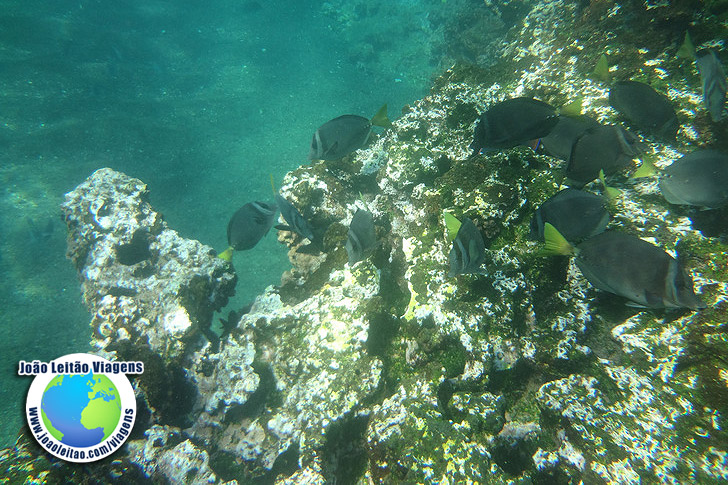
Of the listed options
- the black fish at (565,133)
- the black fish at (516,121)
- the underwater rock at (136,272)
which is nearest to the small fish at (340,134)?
the black fish at (516,121)

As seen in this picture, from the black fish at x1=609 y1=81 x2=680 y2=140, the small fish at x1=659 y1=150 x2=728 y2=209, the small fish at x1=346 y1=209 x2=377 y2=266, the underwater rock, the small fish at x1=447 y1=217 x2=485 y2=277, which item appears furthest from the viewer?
the underwater rock

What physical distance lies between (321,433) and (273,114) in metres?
12.9

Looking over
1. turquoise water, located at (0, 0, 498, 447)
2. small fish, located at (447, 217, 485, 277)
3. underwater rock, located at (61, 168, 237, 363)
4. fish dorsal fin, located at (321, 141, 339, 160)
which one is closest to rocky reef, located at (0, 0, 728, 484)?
underwater rock, located at (61, 168, 237, 363)

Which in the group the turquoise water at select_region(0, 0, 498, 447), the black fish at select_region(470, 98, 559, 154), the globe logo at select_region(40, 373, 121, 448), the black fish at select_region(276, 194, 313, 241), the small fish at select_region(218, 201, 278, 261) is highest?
the turquoise water at select_region(0, 0, 498, 447)

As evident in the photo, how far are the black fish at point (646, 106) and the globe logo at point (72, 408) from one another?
5.25 meters

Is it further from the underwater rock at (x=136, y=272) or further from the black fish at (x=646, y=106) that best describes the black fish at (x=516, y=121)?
the underwater rock at (x=136, y=272)

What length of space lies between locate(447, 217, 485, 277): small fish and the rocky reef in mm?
419

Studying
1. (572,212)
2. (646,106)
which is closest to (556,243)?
(572,212)

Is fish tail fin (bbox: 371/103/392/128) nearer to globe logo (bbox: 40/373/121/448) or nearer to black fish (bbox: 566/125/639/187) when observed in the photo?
black fish (bbox: 566/125/639/187)

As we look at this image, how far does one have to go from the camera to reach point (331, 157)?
304 cm

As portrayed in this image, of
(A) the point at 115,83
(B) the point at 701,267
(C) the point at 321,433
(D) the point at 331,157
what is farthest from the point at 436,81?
(A) the point at 115,83

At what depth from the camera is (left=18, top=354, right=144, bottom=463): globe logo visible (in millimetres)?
2404

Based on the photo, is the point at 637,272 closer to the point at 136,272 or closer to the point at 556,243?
the point at 556,243

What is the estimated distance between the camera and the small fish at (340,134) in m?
2.94
